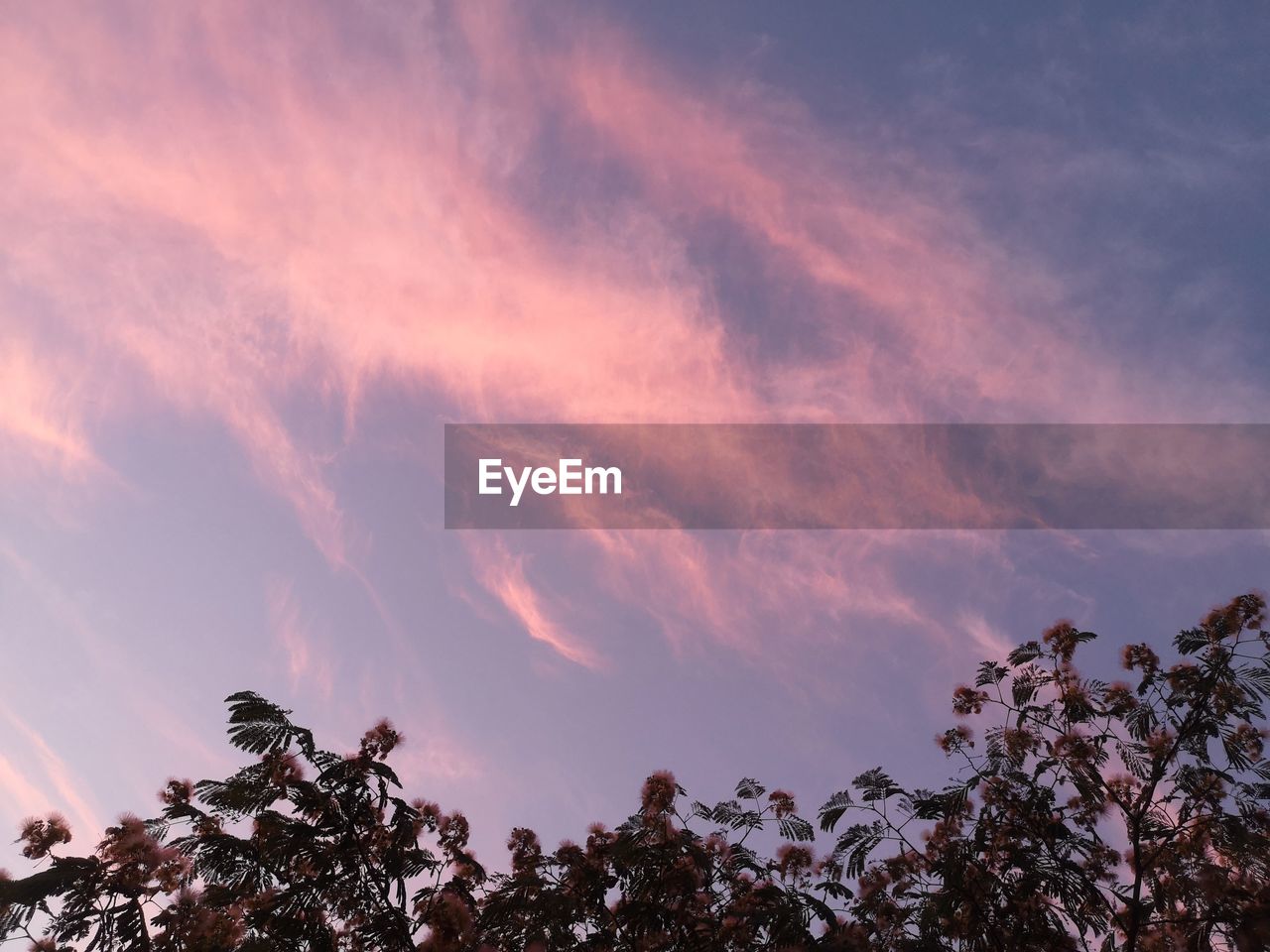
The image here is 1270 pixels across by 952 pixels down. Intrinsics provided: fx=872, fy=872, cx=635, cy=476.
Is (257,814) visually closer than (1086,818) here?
Yes

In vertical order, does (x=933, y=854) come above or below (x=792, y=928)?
above

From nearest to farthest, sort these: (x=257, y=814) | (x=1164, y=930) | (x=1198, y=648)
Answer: (x=257, y=814), (x=1164, y=930), (x=1198, y=648)

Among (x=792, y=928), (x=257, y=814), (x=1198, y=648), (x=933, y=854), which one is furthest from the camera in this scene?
(x=933, y=854)

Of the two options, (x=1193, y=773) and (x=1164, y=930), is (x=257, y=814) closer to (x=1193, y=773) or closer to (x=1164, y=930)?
(x=1164, y=930)

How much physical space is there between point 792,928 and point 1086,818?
11.2ft

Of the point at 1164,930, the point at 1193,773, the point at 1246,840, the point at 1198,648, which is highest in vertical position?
the point at 1198,648

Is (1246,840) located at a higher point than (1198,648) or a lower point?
lower

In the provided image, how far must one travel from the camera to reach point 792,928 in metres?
6.99

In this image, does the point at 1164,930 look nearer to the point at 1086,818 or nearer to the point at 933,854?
the point at 1086,818

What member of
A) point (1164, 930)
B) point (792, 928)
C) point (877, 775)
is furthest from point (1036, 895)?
point (792, 928)

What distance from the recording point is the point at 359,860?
6.90 meters

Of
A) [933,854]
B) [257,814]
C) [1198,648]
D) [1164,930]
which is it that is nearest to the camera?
[257,814]

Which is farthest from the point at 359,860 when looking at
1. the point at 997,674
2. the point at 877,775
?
the point at 997,674

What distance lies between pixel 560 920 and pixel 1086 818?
Result: 201 inches
